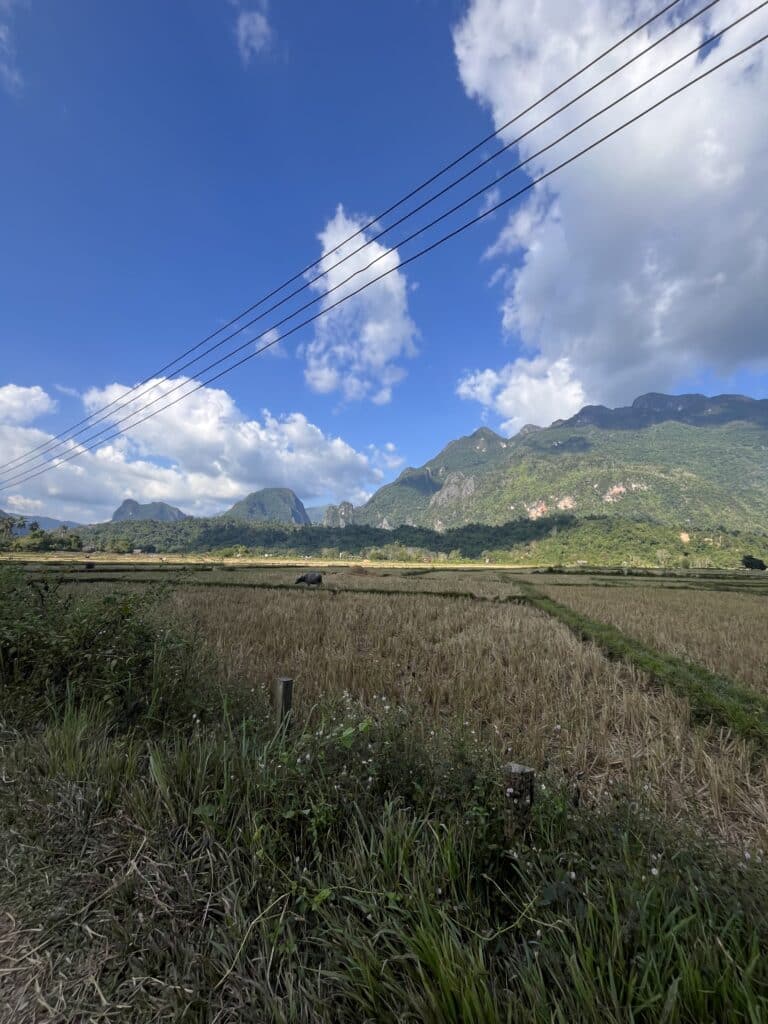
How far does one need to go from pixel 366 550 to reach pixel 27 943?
384ft

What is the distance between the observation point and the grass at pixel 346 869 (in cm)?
148

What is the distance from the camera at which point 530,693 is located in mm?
5410

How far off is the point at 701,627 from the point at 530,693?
7837 millimetres

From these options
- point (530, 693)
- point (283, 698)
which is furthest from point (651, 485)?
point (283, 698)

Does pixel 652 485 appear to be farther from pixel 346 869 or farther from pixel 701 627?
pixel 346 869

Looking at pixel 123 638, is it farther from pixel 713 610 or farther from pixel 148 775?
pixel 713 610

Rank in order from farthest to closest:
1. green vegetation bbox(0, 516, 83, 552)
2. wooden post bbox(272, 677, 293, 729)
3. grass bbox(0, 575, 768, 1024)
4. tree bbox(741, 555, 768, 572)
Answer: green vegetation bbox(0, 516, 83, 552) → tree bbox(741, 555, 768, 572) → wooden post bbox(272, 677, 293, 729) → grass bbox(0, 575, 768, 1024)

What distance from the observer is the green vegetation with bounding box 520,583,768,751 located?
15.3 ft

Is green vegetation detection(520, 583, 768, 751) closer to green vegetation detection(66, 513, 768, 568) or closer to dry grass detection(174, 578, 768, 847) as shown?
dry grass detection(174, 578, 768, 847)

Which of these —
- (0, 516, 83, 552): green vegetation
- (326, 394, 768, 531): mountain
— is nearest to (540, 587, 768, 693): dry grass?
(0, 516, 83, 552): green vegetation

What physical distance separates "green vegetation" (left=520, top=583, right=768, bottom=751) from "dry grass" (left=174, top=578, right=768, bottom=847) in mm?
256

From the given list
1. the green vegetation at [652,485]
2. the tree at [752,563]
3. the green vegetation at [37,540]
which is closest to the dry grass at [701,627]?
the tree at [752,563]

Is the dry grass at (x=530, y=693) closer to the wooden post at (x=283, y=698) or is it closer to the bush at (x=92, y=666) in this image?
the wooden post at (x=283, y=698)

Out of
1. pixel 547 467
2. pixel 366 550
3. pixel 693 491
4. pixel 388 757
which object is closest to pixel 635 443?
pixel 547 467
